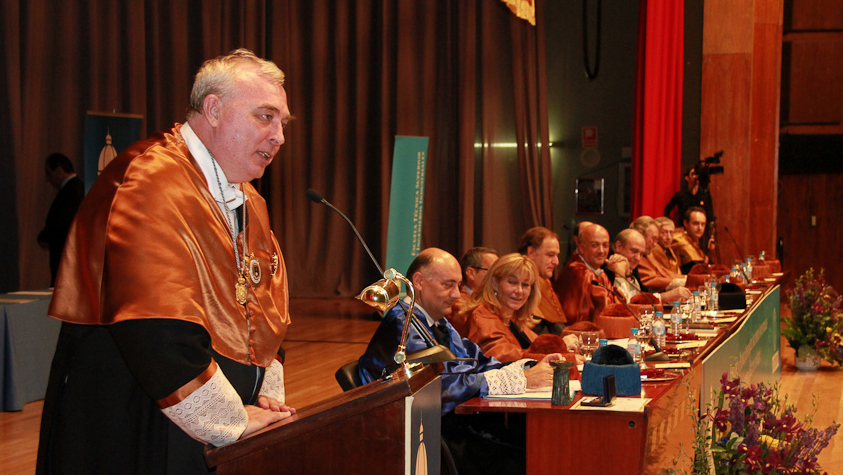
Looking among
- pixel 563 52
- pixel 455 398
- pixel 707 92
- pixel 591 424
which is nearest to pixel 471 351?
pixel 455 398

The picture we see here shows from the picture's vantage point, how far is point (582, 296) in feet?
17.0

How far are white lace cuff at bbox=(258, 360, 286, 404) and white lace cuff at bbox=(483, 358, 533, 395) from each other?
98cm

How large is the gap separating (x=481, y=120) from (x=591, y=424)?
353 inches

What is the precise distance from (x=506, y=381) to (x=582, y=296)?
2615mm

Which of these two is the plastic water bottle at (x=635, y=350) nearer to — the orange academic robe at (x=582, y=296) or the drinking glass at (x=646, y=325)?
the drinking glass at (x=646, y=325)

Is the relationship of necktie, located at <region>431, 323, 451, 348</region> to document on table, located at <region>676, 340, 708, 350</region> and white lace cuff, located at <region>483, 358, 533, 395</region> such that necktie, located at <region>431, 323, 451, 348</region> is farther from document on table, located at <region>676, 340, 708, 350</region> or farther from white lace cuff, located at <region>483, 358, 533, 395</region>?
document on table, located at <region>676, 340, 708, 350</region>

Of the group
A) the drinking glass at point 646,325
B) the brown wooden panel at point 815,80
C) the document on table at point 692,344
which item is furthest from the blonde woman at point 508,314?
the brown wooden panel at point 815,80

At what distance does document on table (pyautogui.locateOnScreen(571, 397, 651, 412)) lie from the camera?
2.40 meters

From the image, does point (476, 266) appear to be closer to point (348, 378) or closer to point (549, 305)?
point (549, 305)

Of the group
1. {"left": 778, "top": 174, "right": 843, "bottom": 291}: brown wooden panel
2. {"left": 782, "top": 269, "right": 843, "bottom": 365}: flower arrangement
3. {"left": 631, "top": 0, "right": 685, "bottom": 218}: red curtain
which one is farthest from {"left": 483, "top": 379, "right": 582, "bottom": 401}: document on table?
{"left": 778, "top": 174, "right": 843, "bottom": 291}: brown wooden panel

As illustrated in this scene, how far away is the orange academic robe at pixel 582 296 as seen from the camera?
517 cm

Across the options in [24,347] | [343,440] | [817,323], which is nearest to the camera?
[343,440]

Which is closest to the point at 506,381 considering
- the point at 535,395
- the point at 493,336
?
the point at 535,395

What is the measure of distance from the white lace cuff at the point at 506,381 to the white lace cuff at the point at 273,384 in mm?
981
